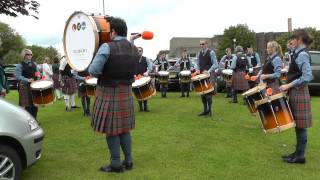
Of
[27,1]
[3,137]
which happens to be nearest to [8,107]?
[3,137]

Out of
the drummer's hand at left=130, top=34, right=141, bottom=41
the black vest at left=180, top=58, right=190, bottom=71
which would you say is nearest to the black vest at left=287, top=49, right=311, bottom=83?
the drummer's hand at left=130, top=34, right=141, bottom=41

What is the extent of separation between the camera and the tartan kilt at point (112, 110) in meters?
6.28

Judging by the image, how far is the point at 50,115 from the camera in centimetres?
1306

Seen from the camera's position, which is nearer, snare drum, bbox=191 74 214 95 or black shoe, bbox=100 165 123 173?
black shoe, bbox=100 165 123 173

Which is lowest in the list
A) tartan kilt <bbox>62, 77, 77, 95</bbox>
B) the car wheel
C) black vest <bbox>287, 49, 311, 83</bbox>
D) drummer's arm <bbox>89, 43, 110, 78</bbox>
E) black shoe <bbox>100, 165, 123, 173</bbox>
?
black shoe <bbox>100, 165, 123, 173</bbox>

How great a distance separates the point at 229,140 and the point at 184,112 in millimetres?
4370

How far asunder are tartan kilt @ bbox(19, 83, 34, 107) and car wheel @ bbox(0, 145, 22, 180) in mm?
5022

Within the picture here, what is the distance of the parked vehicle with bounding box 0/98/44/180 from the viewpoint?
5453 mm

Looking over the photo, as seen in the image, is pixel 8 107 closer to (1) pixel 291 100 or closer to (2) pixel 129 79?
(2) pixel 129 79

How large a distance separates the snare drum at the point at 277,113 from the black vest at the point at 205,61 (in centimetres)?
516

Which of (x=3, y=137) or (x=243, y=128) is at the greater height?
(x=3, y=137)

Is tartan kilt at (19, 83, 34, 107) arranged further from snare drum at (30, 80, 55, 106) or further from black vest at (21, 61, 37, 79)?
black vest at (21, 61, 37, 79)

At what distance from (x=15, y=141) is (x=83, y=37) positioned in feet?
6.94

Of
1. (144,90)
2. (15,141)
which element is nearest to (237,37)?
(144,90)
